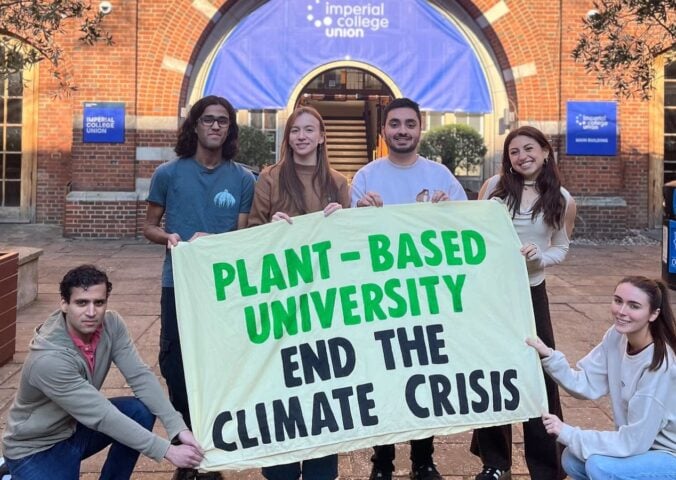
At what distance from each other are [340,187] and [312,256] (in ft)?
1.28

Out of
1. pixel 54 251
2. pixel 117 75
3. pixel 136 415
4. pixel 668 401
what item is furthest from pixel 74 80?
pixel 668 401

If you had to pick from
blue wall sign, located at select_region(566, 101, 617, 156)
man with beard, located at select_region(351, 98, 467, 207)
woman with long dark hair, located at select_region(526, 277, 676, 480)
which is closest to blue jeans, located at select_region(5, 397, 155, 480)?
man with beard, located at select_region(351, 98, 467, 207)

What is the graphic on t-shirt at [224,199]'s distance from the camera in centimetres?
323

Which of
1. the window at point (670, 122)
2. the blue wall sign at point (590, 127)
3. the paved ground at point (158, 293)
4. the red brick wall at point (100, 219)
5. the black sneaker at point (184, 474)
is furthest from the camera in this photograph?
the window at point (670, 122)

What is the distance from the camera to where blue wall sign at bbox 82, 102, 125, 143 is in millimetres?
11609

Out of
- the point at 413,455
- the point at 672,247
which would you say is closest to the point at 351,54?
the point at 672,247

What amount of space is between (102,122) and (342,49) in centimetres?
471

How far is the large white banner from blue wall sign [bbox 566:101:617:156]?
32.3ft

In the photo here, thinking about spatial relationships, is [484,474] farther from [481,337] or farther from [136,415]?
[136,415]

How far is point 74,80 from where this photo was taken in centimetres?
1173

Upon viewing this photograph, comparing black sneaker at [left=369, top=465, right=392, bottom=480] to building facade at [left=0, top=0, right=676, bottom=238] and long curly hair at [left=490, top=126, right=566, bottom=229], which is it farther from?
building facade at [left=0, top=0, right=676, bottom=238]

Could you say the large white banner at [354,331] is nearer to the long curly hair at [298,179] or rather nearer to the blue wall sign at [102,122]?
the long curly hair at [298,179]

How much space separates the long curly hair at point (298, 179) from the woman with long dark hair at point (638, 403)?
1.35m

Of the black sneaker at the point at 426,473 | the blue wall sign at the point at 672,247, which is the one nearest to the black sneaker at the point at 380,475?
the black sneaker at the point at 426,473
